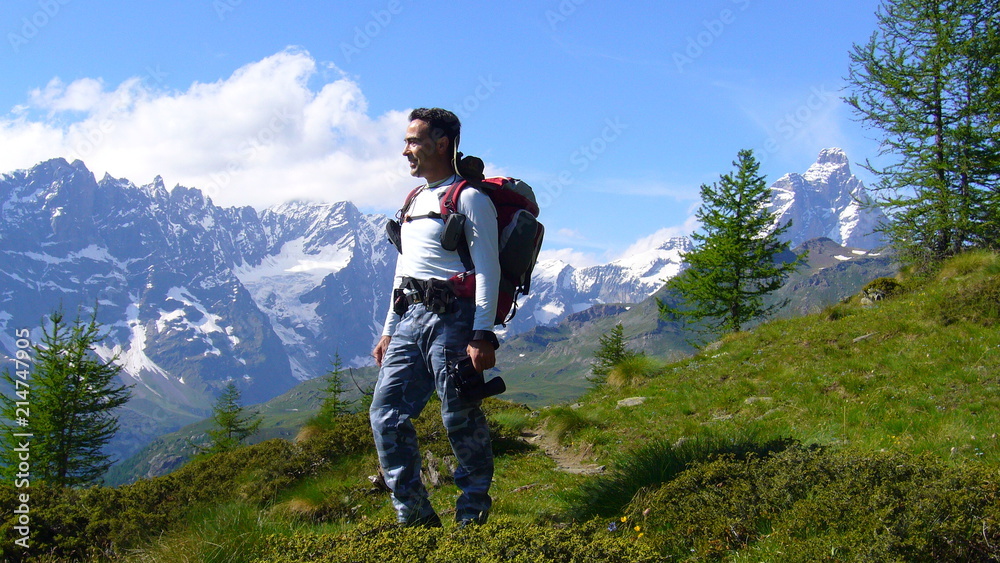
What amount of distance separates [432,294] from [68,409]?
112ft

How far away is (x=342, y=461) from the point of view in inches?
345

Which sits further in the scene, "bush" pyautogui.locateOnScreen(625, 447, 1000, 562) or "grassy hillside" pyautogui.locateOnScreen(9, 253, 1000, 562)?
"grassy hillside" pyautogui.locateOnScreen(9, 253, 1000, 562)

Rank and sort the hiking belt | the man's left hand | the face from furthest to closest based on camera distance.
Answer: the face < the hiking belt < the man's left hand

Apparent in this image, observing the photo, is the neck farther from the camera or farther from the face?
the camera

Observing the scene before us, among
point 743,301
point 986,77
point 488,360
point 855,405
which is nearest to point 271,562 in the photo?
point 488,360

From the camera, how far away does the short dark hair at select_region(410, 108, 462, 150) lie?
15.0 ft

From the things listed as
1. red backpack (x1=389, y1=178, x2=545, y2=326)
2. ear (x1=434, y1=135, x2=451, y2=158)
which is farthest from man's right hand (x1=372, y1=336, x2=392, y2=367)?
ear (x1=434, y1=135, x2=451, y2=158)

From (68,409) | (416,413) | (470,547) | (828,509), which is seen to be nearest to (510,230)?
(416,413)

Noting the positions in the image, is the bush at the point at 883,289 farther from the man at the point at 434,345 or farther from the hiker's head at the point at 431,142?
the man at the point at 434,345

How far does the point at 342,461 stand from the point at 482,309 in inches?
229

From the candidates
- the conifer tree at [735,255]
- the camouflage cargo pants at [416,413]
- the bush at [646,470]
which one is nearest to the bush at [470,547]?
the camouflage cargo pants at [416,413]

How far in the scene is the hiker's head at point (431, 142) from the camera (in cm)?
457

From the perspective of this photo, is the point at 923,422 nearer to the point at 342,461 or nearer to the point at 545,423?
the point at 545,423

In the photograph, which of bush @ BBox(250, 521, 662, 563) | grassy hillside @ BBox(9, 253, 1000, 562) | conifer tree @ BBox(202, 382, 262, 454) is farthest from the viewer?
conifer tree @ BBox(202, 382, 262, 454)
